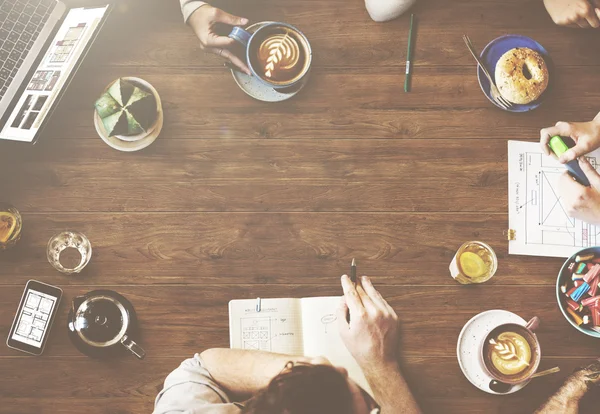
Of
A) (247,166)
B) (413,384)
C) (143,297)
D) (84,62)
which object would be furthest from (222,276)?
(84,62)

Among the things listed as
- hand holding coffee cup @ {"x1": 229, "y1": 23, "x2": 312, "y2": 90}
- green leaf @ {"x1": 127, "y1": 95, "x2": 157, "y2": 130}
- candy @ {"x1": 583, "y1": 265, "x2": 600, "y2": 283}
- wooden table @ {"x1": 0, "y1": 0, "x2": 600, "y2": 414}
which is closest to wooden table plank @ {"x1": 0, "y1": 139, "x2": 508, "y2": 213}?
wooden table @ {"x1": 0, "y1": 0, "x2": 600, "y2": 414}

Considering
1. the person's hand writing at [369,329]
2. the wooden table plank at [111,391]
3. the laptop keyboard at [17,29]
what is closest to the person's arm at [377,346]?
the person's hand writing at [369,329]

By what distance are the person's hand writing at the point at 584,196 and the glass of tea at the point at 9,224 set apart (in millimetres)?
1637

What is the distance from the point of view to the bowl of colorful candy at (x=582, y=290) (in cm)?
150

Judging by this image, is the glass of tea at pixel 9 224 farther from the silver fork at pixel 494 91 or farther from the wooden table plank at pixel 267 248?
the silver fork at pixel 494 91

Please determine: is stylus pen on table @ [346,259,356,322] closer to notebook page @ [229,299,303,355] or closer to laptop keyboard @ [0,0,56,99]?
notebook page @ [229,299,303,355]

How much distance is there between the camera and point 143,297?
1549 millimetres

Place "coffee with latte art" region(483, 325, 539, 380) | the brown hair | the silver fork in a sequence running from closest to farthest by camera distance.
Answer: the brown hair < "coffee with latte art" region(483, 325, 539, 380) < the silver fork

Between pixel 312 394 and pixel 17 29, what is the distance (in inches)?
53.9

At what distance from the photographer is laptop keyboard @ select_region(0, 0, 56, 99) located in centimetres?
155

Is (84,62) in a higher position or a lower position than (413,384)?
higher

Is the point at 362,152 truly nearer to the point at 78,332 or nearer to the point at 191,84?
the point at 191,84

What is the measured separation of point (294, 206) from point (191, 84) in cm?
50

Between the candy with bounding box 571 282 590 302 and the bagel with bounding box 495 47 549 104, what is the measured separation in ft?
1.87
